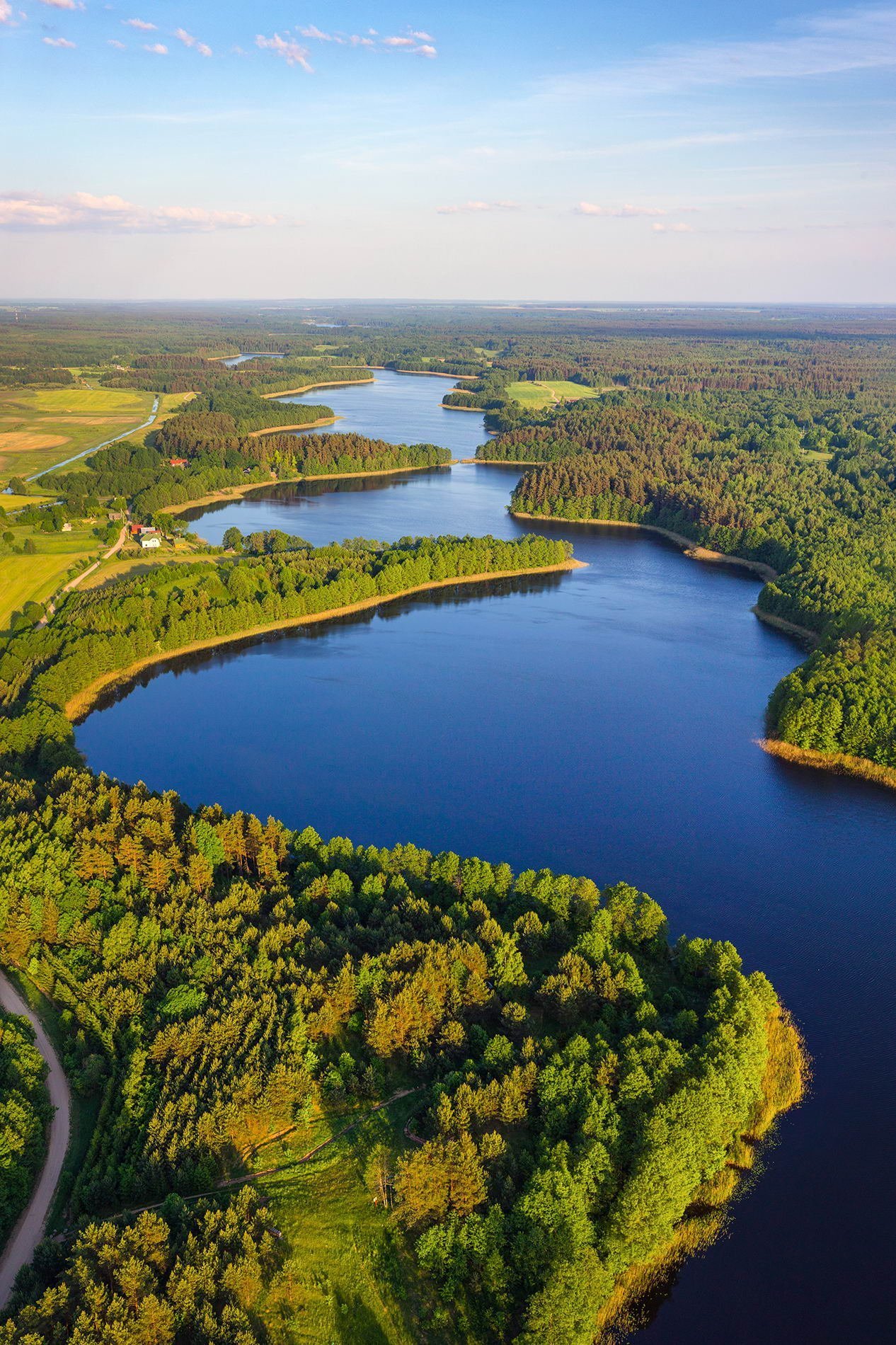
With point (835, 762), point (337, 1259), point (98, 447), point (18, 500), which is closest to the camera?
point (337, 1259)

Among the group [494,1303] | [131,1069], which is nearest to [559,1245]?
[494,1303]

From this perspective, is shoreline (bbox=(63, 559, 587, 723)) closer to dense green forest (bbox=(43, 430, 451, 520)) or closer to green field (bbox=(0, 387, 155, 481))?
dense green forest (bbox=(43, 430, 451, 520))

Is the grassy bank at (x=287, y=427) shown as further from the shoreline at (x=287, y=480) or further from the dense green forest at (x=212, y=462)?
the shoreline at (x=287, y=480)

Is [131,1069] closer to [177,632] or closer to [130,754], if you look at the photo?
[130,754]

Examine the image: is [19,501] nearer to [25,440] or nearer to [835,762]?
[25,440]

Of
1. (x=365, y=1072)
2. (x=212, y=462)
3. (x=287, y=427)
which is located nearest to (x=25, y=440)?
(x=212, y=462)
